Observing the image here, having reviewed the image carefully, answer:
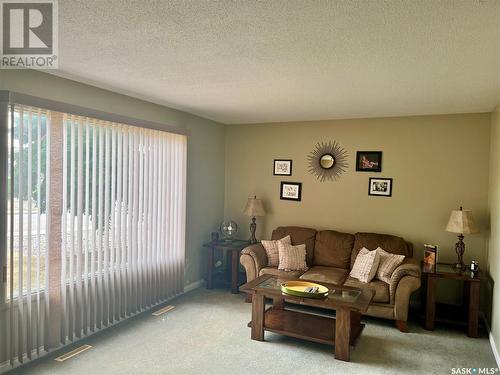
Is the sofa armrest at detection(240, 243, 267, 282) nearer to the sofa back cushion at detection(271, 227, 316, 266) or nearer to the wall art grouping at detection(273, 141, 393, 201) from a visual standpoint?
the sofa back cushion at detection(271, 227, 316, 266)

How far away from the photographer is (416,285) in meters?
3.83

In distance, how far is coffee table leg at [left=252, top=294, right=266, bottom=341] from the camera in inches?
139

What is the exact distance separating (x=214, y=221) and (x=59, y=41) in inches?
145

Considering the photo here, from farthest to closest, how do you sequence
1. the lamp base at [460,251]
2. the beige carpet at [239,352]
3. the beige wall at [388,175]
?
the beige wall at [388,175]
the lamp base at [460,251]
the beige carpet at [239,352]

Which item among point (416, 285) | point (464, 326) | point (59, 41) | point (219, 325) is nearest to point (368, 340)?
point (416, 285)

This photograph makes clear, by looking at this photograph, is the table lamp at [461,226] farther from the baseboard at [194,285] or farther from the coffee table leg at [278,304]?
the baseboard at [194,285]

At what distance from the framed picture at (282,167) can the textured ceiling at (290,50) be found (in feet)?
5.07

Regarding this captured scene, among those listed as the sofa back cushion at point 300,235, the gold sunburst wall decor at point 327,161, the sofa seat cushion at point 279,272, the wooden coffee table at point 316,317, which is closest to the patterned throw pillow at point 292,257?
the sofa seat cushion at point 279,272

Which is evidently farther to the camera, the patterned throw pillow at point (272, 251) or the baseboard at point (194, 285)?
the baseboard at point (194, 285)

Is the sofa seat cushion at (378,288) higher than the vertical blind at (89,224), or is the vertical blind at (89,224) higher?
the vertical blind at (89,224)

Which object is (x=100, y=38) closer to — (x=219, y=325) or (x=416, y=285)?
(x=219, y=325)

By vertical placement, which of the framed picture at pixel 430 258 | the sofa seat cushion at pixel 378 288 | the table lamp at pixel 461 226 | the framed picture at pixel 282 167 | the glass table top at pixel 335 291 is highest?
the framed picture at pixel 282 167

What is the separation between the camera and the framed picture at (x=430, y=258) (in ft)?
13.1

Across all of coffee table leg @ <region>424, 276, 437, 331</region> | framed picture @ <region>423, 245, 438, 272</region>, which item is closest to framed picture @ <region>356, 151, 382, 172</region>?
framed picture @ <region>423, 245, 438, 272</region>
